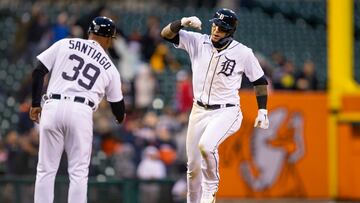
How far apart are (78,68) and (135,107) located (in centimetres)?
850

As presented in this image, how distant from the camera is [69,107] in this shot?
29.6 feet

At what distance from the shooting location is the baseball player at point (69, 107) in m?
8.97

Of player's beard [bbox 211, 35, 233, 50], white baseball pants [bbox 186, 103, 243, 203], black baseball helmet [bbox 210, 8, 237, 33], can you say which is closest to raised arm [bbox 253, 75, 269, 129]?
Answer: white baseball pants [bbox 186, 103, 243, 203]

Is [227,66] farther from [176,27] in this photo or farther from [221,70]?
[176,27]

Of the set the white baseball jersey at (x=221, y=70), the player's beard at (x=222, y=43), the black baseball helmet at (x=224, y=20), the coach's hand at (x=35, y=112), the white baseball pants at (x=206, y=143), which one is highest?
the black baseball helmet at (x=224, y=20)

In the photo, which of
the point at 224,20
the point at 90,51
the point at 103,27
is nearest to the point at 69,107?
the point at 90,51

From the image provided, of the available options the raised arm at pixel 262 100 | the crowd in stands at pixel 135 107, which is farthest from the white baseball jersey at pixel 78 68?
the crowd in stands at pixel 135 107

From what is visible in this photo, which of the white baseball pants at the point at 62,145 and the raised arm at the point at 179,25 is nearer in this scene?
the white baseball pants at the point at 62,145

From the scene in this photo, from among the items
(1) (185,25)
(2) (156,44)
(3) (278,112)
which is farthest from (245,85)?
(1) (185,25)

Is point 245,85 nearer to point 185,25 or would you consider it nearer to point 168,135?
point 168,135

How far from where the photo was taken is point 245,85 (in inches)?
691

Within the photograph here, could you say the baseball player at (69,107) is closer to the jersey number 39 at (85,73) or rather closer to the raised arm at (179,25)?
the jersey number 39 at (85,73)

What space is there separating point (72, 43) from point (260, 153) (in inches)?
304

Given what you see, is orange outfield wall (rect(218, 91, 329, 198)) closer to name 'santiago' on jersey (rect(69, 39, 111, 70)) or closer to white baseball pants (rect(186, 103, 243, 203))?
white baseball pants (rect(186, 103, 243, 203))
